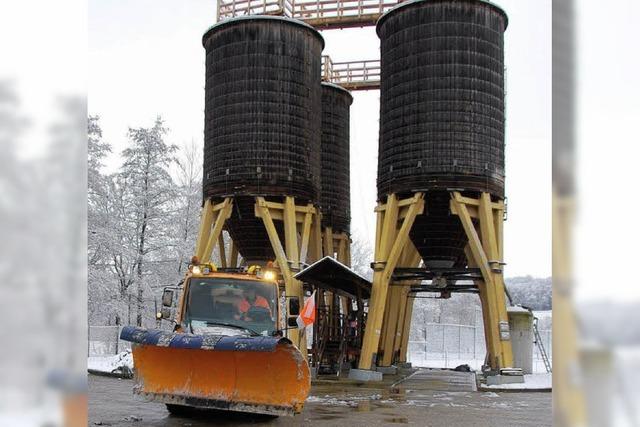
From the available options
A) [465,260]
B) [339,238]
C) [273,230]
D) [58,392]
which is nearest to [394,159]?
[273,230]

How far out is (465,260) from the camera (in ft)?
83.5

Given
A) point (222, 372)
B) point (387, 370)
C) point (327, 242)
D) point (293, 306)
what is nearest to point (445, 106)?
point (387, 370)

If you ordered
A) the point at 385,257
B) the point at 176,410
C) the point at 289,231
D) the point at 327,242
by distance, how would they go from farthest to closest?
the point at 327,242, the point at 289,231, the point at 385,257, the point at 176,410

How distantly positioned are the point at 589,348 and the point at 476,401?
590 inches

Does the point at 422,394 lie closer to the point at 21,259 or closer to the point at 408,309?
the point at 408,309

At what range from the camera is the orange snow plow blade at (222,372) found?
30.4ft

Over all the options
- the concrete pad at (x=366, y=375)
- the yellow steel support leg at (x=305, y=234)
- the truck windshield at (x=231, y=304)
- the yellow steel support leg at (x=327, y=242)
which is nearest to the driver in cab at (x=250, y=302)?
the truck windshield at (x=231, y=304)

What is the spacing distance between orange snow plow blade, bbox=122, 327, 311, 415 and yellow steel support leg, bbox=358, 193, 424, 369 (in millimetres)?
11335

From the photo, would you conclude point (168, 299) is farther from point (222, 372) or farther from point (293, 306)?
point (293, 306)

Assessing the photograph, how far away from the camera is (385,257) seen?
2120 cm

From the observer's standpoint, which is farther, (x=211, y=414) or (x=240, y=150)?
(x=240, y=150)

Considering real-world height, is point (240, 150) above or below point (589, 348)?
above

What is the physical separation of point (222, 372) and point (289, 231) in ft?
40.8

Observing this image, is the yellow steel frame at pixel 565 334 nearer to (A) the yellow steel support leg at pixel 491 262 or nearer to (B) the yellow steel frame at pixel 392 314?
(A) the yellow steel support leg at pixel 491 262
